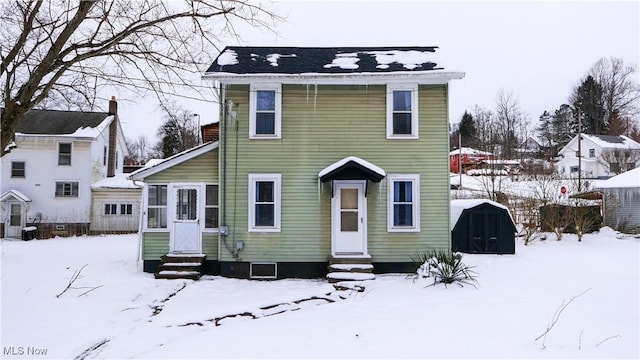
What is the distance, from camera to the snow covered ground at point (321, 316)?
6004 mm

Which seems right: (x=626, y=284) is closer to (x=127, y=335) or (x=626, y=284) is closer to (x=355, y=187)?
(x=355, y=187)

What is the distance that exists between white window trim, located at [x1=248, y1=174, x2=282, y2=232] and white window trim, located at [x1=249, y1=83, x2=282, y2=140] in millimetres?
1088

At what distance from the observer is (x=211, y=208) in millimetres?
11695

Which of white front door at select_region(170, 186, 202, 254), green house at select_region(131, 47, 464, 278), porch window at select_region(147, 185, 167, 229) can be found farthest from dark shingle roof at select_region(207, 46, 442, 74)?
porch window at select_region(147, 185, 167, 229)

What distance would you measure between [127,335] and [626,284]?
1082 cm

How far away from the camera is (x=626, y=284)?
31.4ft

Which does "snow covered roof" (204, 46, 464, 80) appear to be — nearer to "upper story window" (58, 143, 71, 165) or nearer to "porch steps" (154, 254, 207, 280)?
"porch steps" (154, 254, 207, 280)

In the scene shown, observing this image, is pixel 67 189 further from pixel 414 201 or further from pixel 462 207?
pixel 462 207

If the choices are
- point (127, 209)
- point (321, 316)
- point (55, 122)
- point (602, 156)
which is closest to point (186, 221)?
point (321, 316)

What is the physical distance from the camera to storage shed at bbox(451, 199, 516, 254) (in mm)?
13953

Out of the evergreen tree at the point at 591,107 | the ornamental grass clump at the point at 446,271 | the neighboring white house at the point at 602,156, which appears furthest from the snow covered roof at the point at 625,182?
the evergreen tree at the point at 591,107

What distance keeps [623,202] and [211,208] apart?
21.0m

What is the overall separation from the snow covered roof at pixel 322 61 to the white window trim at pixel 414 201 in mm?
2882

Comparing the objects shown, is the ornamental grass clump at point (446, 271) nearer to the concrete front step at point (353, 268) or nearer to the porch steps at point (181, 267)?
the concrete front step at point (353, 268)
